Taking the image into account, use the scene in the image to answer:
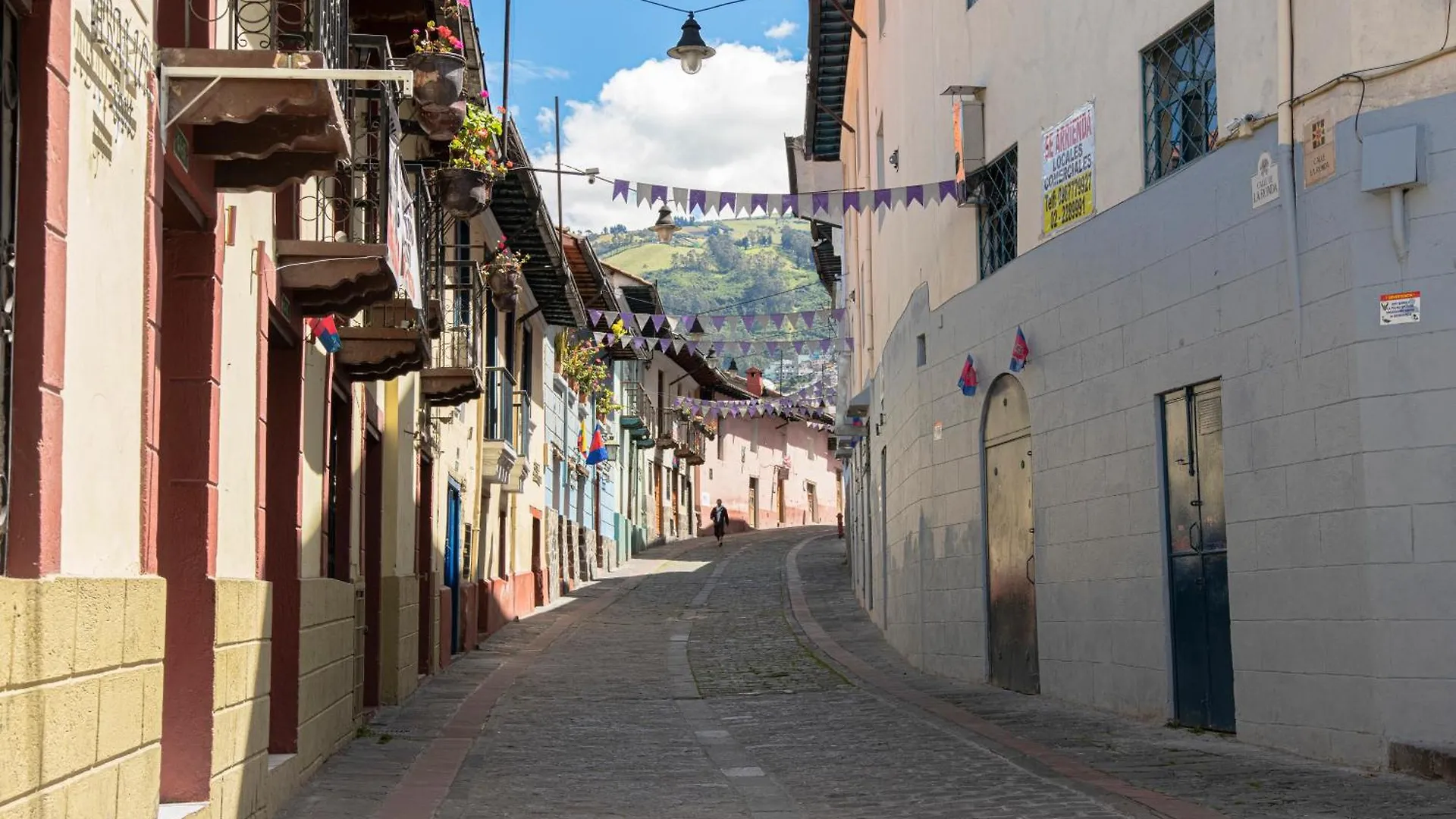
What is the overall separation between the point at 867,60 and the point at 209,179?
19182mm

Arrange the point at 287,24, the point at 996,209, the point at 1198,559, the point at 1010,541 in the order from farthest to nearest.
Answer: the point at 996,209, the point at 1010,541, the point at 1198,559, the point at 287,24

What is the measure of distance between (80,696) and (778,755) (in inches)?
271

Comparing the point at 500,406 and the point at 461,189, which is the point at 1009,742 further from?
the point at 500,406

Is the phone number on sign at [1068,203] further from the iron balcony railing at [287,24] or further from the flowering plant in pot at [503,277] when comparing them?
the flowering plant in pot at [503,277]

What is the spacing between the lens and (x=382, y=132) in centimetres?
959

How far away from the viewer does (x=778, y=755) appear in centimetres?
1149

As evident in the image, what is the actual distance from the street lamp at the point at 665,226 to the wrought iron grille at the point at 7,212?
20.6 m

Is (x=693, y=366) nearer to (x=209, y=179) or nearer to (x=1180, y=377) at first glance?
(x=1180, y=377)

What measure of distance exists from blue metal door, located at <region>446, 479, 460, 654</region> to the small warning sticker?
1279 centimetres

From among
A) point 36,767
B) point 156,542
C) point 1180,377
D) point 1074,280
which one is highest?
point 1074,280

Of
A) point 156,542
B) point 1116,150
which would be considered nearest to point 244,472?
point 156,542

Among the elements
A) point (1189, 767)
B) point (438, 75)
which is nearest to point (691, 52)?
point (438, 75)

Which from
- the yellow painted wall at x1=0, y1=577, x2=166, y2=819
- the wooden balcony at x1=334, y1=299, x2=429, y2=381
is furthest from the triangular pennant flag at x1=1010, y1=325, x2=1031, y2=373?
the yellow painted wall at x1=0, y1=577, x2=166, y2=819

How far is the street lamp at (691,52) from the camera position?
718 inches
